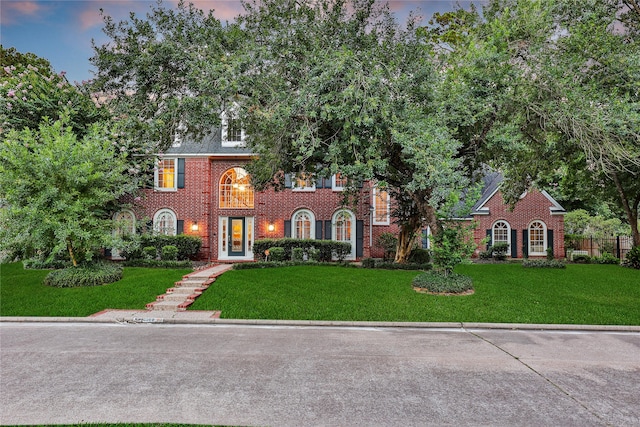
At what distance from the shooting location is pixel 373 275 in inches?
557

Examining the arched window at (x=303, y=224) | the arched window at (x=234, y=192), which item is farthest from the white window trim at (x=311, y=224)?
the arched window at (x=234, y=192)

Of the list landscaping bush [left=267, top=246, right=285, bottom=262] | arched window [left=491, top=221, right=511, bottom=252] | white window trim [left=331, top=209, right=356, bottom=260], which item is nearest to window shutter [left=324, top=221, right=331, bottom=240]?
white window trim [left=331, top=209, right=356, bottom=260]

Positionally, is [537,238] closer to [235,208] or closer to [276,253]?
[276,253]

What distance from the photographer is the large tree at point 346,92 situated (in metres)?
10.2

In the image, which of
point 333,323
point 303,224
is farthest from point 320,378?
point 303,224

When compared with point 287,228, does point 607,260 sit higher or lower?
lower

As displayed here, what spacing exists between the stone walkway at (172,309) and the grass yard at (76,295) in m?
0.38

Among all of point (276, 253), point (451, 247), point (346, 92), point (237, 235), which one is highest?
point (346, 92)

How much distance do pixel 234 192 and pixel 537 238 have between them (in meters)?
19.9

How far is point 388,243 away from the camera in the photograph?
20297mm

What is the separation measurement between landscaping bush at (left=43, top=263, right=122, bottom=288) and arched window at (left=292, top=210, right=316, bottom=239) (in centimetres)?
1017

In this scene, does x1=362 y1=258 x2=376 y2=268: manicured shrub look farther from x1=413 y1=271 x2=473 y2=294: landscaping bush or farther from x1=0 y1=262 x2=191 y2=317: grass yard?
x1=0 y1=262 x2=191 y2=317: grass yard

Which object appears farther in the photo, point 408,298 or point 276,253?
point 276,253

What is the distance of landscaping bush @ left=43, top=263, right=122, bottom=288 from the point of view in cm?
1198
